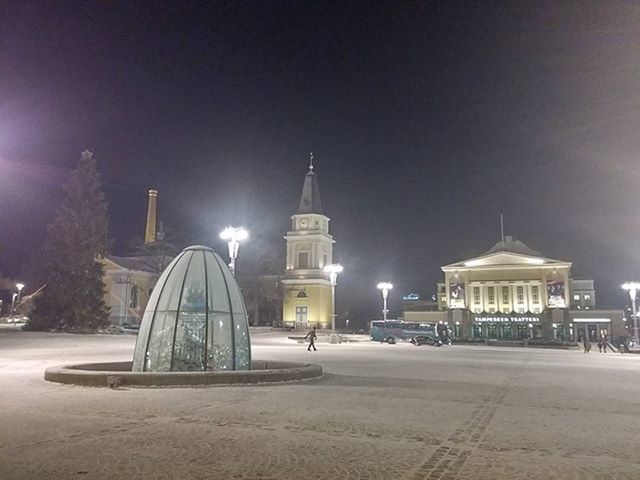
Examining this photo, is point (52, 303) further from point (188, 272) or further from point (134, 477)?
point (134, 477)

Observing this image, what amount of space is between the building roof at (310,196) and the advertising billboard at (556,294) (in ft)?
112

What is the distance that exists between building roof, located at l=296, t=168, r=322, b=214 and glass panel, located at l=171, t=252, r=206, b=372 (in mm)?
66947

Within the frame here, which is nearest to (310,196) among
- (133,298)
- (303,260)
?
(303,260)

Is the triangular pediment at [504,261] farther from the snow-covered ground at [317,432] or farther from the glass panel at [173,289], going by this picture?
the glass panel at [173,289]

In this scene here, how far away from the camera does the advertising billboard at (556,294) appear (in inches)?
2773

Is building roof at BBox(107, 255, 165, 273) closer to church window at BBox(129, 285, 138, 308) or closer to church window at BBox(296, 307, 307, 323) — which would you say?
church window at BBox(129, 285, 138, 308)

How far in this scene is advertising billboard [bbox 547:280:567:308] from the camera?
7044cm

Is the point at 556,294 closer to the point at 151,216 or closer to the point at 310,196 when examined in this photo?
the point at 310,196

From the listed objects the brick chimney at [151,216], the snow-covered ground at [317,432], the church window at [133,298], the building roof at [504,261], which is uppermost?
the brick chimney at [151,216]

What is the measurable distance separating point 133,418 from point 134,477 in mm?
3341

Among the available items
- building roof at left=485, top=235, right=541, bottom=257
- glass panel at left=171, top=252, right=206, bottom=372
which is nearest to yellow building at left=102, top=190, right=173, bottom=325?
building roof at left=485, top=235, right=541, bottom=257

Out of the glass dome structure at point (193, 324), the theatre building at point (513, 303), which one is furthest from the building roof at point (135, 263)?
the glass dome structure at point (193, 324)

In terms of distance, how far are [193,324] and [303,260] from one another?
217ft

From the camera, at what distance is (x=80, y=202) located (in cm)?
4850
